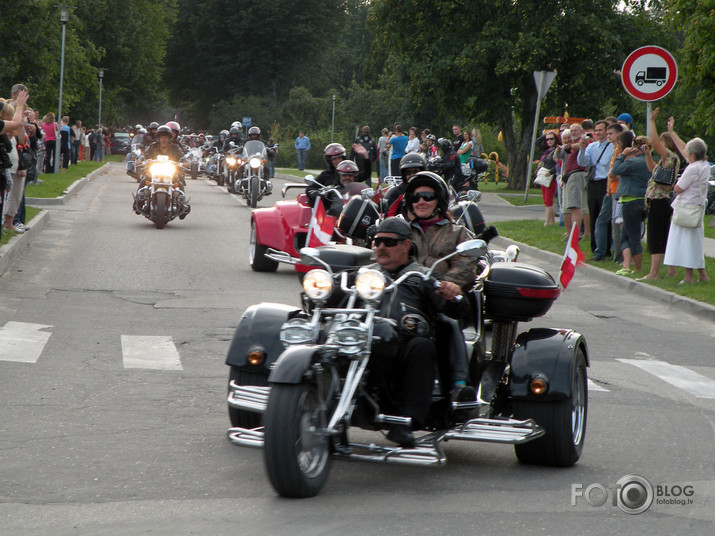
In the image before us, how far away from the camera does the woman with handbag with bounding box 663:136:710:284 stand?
47.2 feet

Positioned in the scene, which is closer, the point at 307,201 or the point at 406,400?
the point at 406,400

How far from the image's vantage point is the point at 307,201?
591 inches

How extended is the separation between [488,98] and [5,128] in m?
28.5

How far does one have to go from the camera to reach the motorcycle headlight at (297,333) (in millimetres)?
5531

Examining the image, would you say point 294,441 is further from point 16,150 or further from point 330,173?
point 16,150

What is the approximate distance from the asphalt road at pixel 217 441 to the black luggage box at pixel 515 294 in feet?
2.61

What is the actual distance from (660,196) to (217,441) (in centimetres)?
1003

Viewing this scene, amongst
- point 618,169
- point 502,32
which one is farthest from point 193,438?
point 502,32

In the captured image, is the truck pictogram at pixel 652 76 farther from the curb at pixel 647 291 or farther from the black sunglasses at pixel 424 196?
the black sunglasses at pixel 424 196

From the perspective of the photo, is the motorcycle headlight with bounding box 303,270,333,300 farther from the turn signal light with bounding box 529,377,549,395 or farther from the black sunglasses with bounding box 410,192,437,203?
the turn signal light with bounding box 529,377,549,395

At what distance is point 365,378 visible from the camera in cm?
566

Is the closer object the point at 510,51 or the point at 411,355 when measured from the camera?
the point at 411,355

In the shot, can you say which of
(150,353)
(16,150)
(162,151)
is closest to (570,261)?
(150,353)

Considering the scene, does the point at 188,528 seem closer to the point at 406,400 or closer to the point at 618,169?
the point at 406,400
